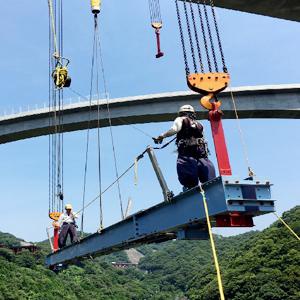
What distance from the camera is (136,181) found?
7688 millimetres

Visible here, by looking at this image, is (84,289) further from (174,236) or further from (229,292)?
(174,236)

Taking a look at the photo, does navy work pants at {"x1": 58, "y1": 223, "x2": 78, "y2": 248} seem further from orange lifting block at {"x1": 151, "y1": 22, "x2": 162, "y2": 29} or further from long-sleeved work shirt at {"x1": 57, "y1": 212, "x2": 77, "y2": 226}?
orange lifting block at {"x1": 151, "y1": 22, "x2": 162, "y2": 29}

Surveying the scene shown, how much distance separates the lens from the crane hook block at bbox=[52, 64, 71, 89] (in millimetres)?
17641

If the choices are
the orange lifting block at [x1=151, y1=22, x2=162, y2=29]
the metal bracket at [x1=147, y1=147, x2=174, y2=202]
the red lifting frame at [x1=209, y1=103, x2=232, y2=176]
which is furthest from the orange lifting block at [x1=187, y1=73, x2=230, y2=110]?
the orange lifting block at [x1=151, y1=22, x2=162, y2=29]

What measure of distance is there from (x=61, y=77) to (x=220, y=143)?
1277 cm

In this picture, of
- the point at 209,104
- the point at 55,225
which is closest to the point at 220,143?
the point at 209,104

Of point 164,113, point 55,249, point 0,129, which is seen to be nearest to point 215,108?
point 55,249

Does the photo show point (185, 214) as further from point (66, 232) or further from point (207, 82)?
point (66, 232)

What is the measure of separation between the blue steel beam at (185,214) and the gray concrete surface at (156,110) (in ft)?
79.8

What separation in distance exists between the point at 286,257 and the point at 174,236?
53142 mm

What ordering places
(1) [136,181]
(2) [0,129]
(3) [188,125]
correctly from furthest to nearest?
(2) [0,129] < (1) [136,181] < (3) [188,125]

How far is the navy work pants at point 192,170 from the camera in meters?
6.84

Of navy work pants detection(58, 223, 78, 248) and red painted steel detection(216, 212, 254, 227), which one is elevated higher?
navy work pants detection(58, 223, 78, 248)

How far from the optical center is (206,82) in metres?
6.43
